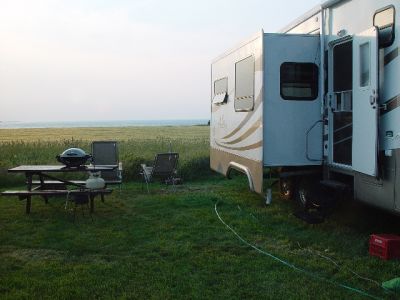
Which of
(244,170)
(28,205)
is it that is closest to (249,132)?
(244,170)

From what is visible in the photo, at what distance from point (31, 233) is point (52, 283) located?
2.24 metres

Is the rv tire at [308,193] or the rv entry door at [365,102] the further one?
the rv tire at [308,193]

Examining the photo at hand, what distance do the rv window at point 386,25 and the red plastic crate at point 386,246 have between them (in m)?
2.12

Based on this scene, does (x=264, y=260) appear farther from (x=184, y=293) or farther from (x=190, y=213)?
(x=190, y=213)

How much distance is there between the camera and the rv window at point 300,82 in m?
6.96

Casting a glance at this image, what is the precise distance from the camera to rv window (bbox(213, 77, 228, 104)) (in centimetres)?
920

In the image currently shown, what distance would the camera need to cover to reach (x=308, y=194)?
24.0 feet

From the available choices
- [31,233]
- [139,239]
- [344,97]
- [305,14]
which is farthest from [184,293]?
[305,14]

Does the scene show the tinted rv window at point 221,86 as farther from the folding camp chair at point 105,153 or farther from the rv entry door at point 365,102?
the rv entry door at point 365,102

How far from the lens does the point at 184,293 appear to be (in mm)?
4469

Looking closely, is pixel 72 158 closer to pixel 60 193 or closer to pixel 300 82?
pixel 60 193

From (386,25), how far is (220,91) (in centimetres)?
460

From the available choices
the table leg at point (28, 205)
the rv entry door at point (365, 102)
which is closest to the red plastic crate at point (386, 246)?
the rv entry door at point (365, 102)

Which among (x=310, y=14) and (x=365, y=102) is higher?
(x=310, y=14)
